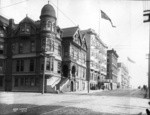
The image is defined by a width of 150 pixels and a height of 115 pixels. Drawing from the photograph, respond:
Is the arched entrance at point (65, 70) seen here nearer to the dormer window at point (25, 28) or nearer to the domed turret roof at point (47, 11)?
the dormer window at point (25, 28)

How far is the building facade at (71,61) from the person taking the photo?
140ft

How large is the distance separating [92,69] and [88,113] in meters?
49.0

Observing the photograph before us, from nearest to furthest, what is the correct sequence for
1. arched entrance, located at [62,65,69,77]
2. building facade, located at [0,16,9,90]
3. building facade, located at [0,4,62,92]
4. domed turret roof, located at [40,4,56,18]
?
building facade, located at [0,4,62,92]
domed turret roof, located at [40,4,56,18]
building facade, located at [0,16,9,90]
arched entrance, located at [62,65,69,77]

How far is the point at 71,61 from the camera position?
4303 centimetres

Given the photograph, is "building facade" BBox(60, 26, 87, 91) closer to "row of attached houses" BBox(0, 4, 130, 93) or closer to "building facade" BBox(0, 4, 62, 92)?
"row of attached houses" BBox(0, 4, 130, 93)

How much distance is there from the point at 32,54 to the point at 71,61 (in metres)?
8.46

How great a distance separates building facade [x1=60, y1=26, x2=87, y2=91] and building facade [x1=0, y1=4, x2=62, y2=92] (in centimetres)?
210

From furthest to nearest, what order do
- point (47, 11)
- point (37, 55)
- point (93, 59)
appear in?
point (93, 59)
point (47, 11)
point (37, 55)

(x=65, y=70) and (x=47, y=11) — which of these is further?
(x=65, y=70)

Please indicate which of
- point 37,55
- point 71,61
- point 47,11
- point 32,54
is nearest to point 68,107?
point 37,55

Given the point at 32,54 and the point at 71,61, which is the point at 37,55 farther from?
the point at 71,61

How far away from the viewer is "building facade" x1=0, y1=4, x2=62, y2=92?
3747 cm

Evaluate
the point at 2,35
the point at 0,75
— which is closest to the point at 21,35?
the point at 2,35

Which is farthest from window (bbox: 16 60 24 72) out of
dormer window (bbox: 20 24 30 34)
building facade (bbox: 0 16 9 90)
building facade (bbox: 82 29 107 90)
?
building facade (bbox: 82 29 107 90)
